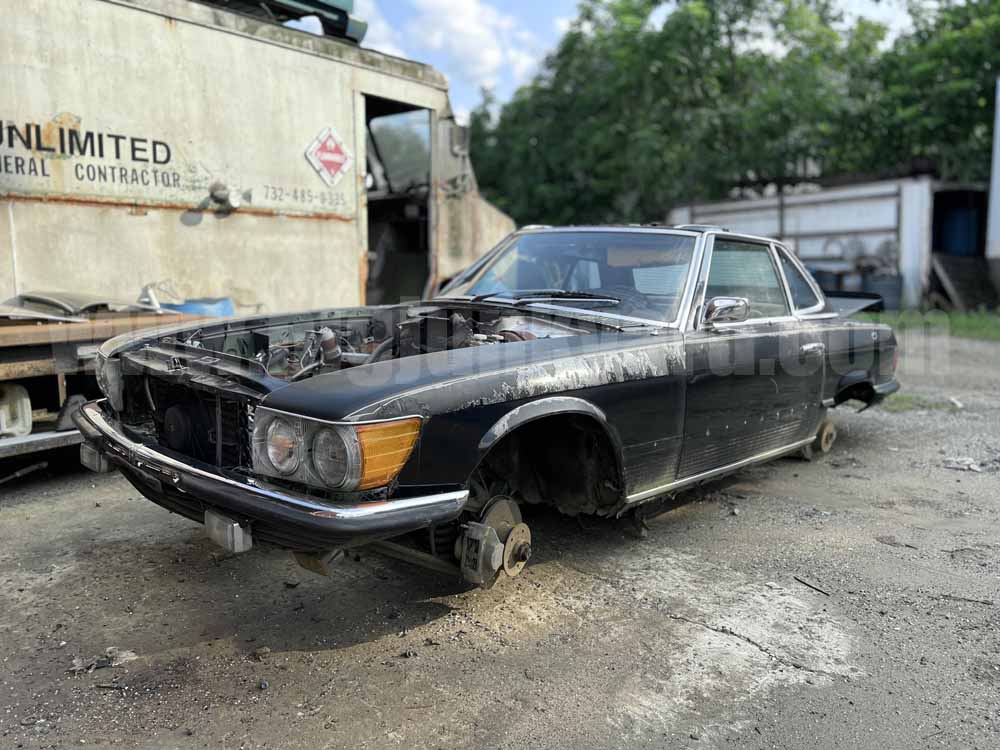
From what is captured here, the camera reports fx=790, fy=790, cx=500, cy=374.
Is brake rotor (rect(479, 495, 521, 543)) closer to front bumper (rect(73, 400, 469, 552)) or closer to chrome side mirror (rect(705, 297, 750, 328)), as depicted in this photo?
front bumper (rect(73, 400, 469, 552))

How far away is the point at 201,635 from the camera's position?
9.63 ft

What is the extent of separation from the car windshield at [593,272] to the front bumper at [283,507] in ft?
5.17

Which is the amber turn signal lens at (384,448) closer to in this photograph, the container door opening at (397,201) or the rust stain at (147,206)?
the rust stain at (147,206)

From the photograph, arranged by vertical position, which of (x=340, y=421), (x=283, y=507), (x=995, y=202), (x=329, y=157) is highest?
(x=995, y=202)

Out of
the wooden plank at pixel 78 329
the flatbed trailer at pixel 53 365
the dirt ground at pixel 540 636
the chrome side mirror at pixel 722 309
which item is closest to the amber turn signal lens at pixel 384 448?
the dirt ground at pixel 540 636

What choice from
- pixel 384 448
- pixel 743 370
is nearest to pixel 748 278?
pixel 743 370

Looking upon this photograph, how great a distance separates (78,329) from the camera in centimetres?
444

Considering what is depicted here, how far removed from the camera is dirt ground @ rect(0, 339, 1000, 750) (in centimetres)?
242

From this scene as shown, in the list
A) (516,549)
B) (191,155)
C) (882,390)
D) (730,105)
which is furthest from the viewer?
(730,105)

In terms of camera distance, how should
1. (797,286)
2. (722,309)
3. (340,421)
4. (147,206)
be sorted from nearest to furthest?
(340,421) → (722,309) → (797,286) → (147,206)

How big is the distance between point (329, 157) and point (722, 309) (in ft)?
13.8

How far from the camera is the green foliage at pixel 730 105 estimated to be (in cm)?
1639

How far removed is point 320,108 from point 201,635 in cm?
480

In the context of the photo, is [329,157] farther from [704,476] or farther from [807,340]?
[704,476]
